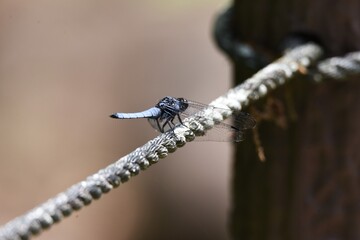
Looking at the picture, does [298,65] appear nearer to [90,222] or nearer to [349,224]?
[349,224]

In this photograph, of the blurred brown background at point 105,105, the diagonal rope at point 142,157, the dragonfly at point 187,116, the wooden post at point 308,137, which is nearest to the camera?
the diagonal rope at point 142,157

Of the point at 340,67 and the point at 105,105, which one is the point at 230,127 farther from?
the point at 105,105

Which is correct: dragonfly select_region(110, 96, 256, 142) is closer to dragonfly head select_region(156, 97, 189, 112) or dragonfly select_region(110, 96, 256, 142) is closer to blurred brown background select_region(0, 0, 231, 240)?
dragonfly head select_region(156, 97, 189, 112)

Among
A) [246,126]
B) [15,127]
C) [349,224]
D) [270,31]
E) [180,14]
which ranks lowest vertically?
[349,224]

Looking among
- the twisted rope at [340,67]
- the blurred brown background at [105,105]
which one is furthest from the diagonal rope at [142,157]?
the blurred brown background at [105,105]

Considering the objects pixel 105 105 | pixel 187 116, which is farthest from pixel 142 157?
pixel 105 105

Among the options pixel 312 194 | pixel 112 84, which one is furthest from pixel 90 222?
pixel 312 194

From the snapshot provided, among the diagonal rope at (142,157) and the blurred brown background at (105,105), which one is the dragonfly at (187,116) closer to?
the diagonal rope at (142,157)
